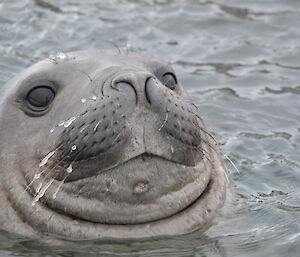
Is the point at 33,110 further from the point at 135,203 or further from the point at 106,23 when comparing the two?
the point at 106,23

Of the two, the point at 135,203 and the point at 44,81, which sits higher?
the point at 44,81

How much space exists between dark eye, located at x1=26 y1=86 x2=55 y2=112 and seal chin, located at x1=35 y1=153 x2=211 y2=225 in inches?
→ 26.7

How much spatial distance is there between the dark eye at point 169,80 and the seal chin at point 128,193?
99 cm

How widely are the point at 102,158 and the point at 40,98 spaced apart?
0.91 meters

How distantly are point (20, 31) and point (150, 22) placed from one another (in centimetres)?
198

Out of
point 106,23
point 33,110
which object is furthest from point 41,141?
point 106,23

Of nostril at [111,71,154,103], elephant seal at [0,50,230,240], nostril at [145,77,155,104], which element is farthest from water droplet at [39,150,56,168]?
nostril at [145,77,155,104]

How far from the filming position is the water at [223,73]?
667 cm

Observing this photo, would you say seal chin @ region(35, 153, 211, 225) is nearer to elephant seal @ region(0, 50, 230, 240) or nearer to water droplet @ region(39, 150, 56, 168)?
elephant seal @ region(0, 50, 230, 240)

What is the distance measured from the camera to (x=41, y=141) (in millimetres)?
6695

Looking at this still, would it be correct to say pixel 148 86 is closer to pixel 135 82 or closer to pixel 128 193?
pixel 135 82

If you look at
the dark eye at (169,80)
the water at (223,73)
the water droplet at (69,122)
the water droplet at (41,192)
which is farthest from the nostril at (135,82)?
the water at (223,73)

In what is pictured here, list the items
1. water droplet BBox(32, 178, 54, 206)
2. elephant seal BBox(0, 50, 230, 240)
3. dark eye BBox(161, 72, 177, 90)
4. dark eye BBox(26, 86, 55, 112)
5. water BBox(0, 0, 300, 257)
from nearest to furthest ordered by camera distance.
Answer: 1. elephant seal BBox(0, 50, 230, 240)
2. water droplet BBox(32, 178, 54, 206)
3. water BBox(0, 0, 300, 257)
4. dark eye BBox(26, 86, 55, 112)
5. dark eye BBox(161, 72, 177, 90)

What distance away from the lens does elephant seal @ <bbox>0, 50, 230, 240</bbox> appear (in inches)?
249
